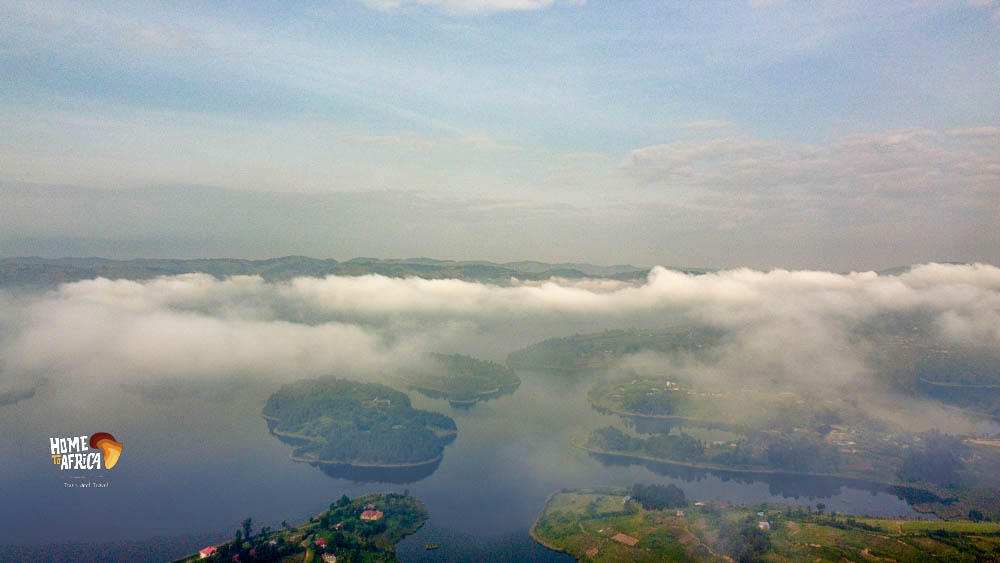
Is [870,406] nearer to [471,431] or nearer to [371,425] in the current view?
[471,431]

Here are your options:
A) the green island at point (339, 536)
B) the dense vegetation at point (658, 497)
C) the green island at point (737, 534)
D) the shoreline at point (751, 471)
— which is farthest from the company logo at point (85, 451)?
the shoreline at point (751, 471)

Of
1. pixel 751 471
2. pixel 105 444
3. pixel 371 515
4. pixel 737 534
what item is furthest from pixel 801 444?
pixel 105 444

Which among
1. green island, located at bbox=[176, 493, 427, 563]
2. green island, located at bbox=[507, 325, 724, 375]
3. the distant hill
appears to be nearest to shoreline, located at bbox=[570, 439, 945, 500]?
green island, located at bbox=[176, 493, 427, 563]

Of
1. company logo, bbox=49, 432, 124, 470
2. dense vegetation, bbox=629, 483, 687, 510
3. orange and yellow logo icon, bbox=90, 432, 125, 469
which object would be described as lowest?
dense vegetation, bbox=629, 483, 687, 510

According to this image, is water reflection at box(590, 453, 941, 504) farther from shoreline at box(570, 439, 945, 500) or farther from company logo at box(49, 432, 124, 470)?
company logo at box(49, 432, 124, 470)

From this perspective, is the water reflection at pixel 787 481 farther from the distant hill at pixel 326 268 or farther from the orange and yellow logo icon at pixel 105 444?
the distant hill at pixel 326 268

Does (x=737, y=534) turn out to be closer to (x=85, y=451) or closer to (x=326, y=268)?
(x=85, y=451)

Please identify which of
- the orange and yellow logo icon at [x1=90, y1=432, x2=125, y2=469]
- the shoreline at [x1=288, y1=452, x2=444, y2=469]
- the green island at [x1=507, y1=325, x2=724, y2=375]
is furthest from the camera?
the green island at [x1=507, y1=325, x2=724, y2=375]
